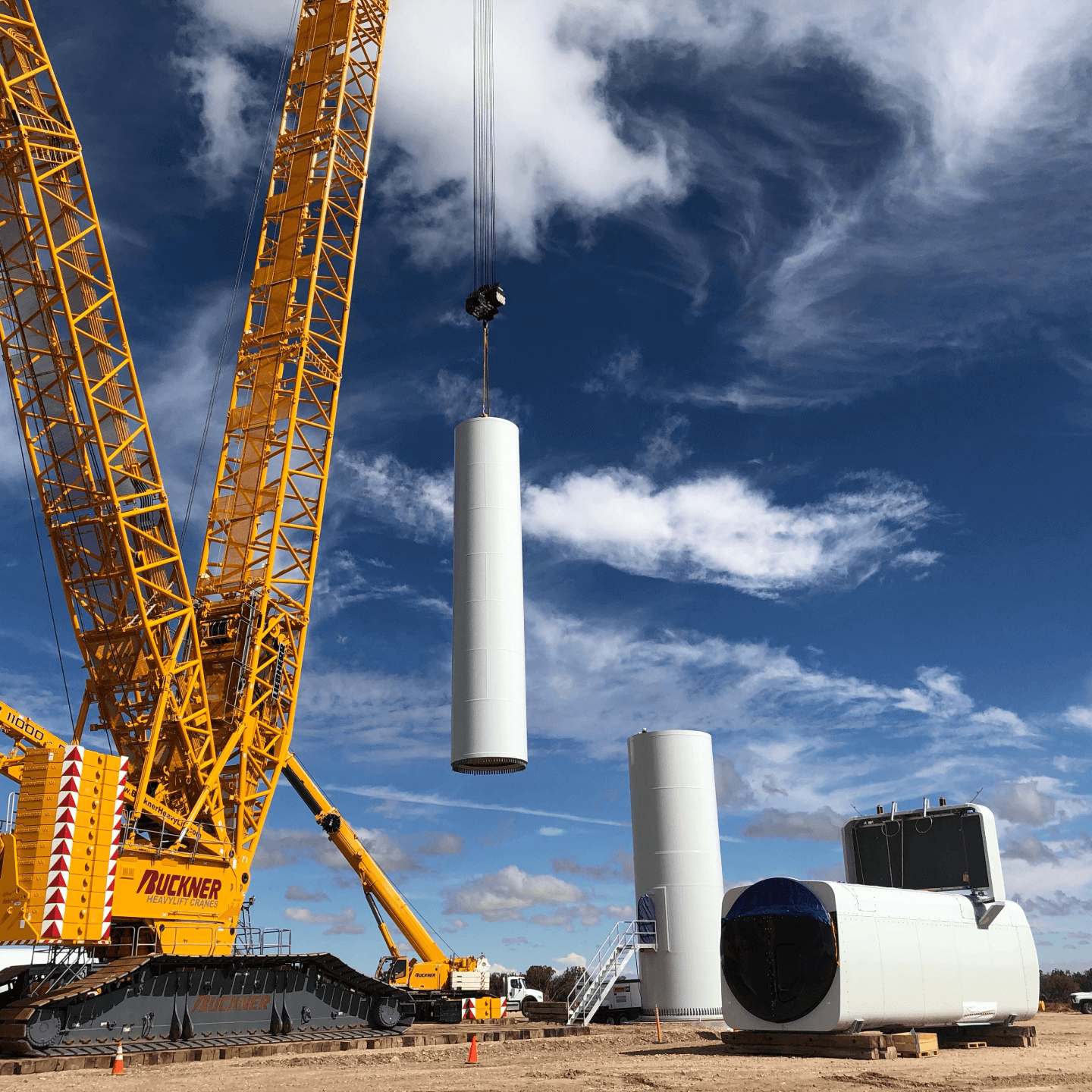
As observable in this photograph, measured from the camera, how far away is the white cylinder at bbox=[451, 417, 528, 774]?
2814cm

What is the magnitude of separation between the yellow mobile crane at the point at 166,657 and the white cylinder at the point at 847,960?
11832 millimetres

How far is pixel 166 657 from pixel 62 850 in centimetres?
860

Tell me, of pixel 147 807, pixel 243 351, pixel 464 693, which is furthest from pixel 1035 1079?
pixel 243 351

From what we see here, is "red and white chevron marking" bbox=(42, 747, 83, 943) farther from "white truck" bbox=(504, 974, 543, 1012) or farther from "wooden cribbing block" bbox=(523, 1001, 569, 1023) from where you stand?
"white truck" bbox=(504, 974, 543, 1012)

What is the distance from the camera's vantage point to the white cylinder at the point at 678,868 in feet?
88.3

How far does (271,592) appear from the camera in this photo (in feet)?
112

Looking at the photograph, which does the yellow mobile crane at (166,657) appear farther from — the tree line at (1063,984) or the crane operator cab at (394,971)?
the tree line at (1063,984)

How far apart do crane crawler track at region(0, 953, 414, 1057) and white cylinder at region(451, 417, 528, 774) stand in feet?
19.8

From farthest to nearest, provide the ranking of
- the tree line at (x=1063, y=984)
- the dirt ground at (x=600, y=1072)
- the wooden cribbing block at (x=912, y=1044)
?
the tree line at (x=1063, y=984)
the wooden cribbing block at (x=912, y=1044)
the dirt ground at (x=600, y=1072)

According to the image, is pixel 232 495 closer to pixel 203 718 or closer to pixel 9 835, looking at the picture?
pixel 203 718

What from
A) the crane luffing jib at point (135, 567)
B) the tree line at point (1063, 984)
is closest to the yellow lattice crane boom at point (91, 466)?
the crane luffing jib at point (135, 567)

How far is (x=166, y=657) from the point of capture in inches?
1232

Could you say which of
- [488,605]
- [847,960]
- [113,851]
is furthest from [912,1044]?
[113,851]

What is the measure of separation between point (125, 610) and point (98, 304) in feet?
27.5
